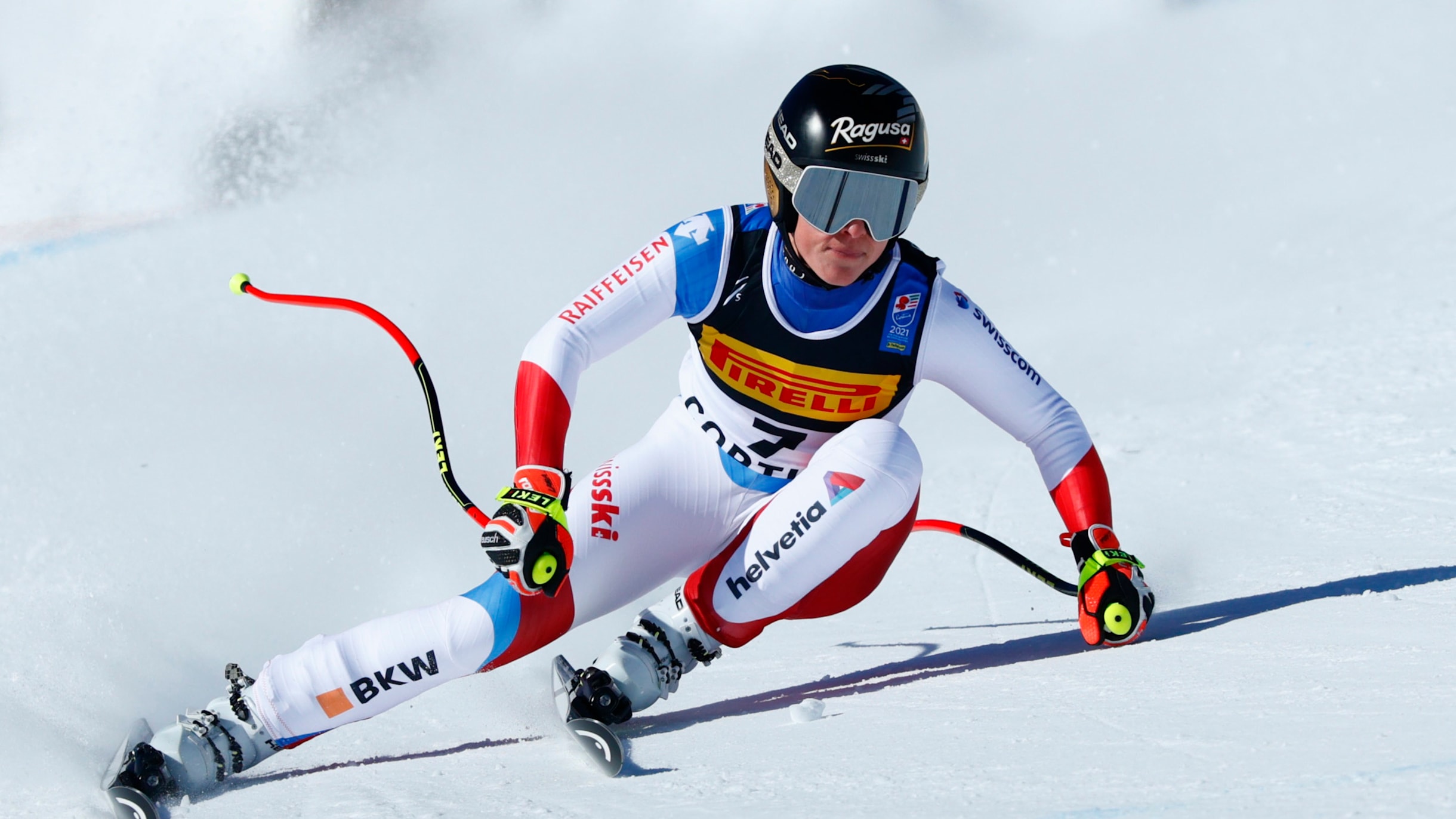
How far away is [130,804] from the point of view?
2145mm

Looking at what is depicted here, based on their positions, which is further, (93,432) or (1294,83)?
(1294,83)

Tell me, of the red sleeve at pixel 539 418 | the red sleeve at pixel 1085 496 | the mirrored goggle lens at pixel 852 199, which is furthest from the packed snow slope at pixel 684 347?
the mirrored goggle lens at pixel 852 199

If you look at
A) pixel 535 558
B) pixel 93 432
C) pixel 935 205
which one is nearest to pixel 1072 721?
pixel 535 558

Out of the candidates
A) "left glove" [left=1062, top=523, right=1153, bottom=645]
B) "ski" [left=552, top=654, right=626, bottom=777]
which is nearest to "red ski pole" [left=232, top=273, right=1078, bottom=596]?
"left glove" [left=1062, top=523, right=1153, bottom=645]

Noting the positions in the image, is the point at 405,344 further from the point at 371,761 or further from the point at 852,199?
the point at 852,199

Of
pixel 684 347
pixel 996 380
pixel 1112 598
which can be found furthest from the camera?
pixel 684 347

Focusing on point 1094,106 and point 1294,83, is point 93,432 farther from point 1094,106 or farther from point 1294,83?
point 1294,83

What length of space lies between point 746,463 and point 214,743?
1.18 metres

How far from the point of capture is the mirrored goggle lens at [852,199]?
261 cm

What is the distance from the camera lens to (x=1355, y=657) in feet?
7.60

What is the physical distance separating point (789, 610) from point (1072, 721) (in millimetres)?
750

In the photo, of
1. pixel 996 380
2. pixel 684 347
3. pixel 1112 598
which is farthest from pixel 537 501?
pixel 684 347

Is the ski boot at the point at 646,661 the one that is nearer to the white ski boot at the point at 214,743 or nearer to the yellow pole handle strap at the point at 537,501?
the yellow pole handle strap at the point at 537,501

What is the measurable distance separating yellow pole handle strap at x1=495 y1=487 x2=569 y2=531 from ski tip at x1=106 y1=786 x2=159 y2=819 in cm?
75
